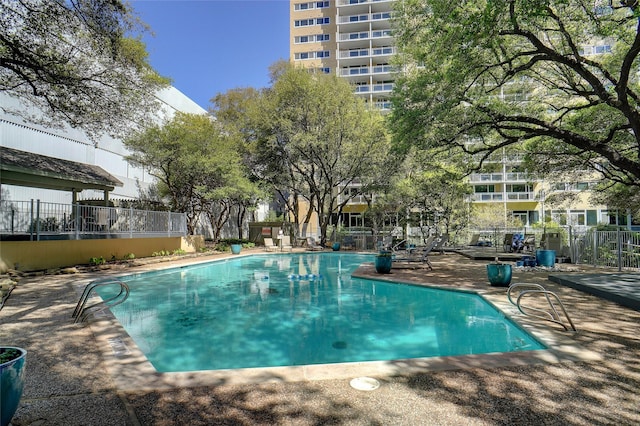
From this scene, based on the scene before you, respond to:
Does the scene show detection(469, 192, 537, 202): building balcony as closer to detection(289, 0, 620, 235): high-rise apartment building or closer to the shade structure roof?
detection(289, 0, 620, 235): high-rise apartment building

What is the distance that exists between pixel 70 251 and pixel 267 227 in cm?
1616

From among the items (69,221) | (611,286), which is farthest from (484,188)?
(69,221)

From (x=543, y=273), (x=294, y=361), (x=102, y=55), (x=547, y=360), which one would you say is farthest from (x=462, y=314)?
(x=102, y=55)

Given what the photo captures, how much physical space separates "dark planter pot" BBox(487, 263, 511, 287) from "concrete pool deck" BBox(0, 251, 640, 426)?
3680mm

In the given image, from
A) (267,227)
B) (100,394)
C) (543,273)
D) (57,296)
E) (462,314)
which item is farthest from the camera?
(267,227)

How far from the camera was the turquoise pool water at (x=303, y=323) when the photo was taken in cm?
527

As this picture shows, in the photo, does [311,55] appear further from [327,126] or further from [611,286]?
[611,286]

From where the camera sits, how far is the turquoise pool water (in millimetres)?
5270

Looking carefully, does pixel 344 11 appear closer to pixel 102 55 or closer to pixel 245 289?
pixel 102 55

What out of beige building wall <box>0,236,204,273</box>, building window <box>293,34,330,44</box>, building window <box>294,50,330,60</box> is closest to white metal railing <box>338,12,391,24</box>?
building window <box>293,34,330,44</box>

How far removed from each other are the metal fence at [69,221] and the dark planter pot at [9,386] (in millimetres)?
11152

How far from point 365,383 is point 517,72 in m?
11.5

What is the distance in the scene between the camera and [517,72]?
1107 cm

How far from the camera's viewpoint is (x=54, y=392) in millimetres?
3295
